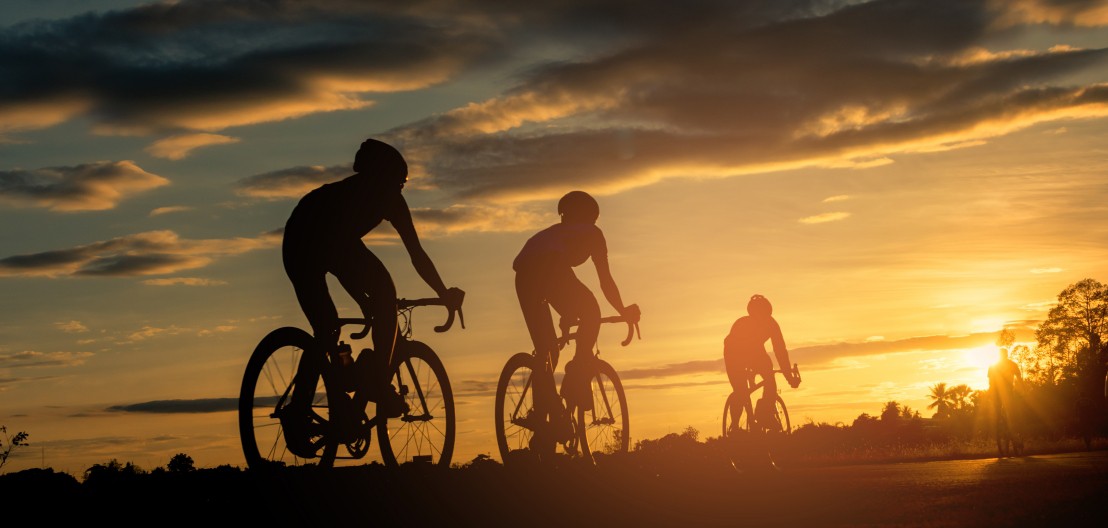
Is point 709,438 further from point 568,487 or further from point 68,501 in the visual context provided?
point 68,501

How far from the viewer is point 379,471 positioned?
783 cm

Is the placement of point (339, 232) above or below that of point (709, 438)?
above

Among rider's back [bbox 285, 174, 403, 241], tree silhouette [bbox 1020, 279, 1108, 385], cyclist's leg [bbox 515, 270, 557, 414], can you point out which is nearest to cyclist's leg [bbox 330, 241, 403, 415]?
rider's back [bbox 285, 174, 403, 241]

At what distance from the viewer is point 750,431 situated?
16.4 m

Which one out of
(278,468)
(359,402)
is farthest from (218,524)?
(359,402)

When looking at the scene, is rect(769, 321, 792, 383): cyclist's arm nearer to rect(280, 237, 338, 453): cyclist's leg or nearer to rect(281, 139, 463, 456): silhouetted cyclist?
rect(281, 139, 463, 456): silhouetted cyclist

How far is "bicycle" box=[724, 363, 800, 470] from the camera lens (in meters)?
16.0

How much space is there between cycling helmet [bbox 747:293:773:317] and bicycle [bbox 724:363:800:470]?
1.01 m

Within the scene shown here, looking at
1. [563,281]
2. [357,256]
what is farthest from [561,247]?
[357,256]

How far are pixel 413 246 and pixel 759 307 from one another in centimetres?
803

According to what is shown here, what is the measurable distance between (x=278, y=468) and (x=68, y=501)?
5.73ft

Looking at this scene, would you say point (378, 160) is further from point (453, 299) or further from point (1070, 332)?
point (1070, 332)

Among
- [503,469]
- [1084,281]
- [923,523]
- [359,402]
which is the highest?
[1084,281]

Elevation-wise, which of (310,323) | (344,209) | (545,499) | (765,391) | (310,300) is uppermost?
(344,209)
